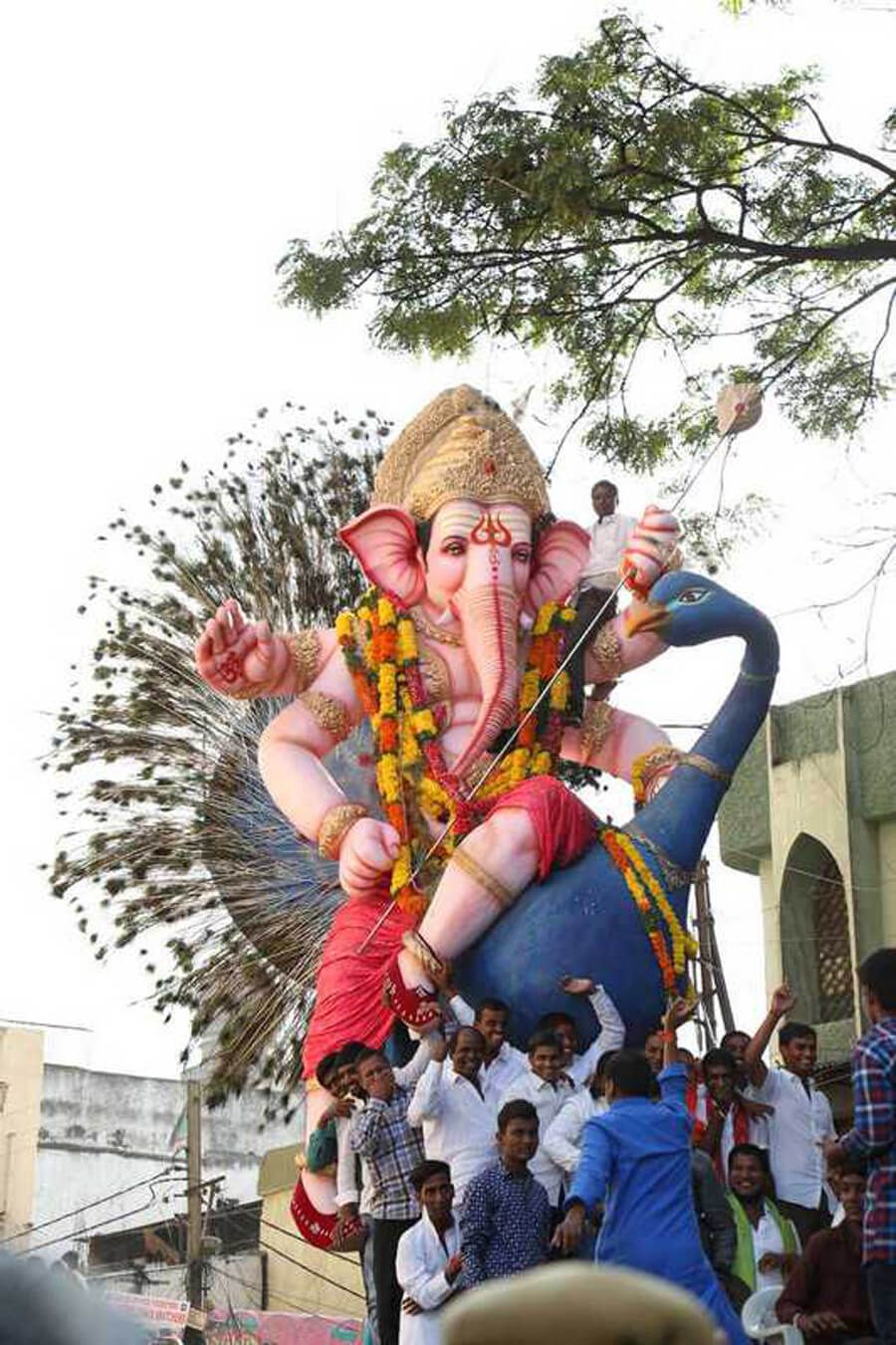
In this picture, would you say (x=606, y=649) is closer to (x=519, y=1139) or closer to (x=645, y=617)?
Result: (x=645, y=617)

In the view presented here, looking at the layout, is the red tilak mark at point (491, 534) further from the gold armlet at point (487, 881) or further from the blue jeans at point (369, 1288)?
the blue jeans at point (369, 1288)

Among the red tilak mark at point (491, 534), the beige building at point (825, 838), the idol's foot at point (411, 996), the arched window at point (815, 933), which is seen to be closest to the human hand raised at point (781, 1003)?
the idol's foot at point (411, 996)

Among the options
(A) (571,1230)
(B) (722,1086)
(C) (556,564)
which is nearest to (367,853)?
(C) (556,564)

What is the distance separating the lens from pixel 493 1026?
761 cm

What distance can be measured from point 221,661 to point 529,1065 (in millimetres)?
2225

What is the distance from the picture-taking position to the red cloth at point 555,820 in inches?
314

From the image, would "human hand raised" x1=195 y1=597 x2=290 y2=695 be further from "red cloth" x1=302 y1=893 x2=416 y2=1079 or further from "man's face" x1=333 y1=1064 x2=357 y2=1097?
"man's face" x1=333 y1=1064 x2=357 y2=1097

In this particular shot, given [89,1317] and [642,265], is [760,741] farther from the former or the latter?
[89,1317]

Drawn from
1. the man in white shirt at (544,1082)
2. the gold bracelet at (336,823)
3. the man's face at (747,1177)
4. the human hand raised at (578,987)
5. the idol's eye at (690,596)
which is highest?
the idol's eye at (690,596)

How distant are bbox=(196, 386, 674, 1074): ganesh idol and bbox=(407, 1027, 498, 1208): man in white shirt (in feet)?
2.57

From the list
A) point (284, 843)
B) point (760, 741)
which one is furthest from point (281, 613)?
point (760, 741)

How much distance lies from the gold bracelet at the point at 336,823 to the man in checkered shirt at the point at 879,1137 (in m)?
3.24

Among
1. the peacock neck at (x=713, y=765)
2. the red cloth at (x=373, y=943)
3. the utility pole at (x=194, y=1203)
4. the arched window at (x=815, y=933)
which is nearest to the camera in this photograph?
the red cloth at (x=373, y=943)

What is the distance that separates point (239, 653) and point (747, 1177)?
2.82m
